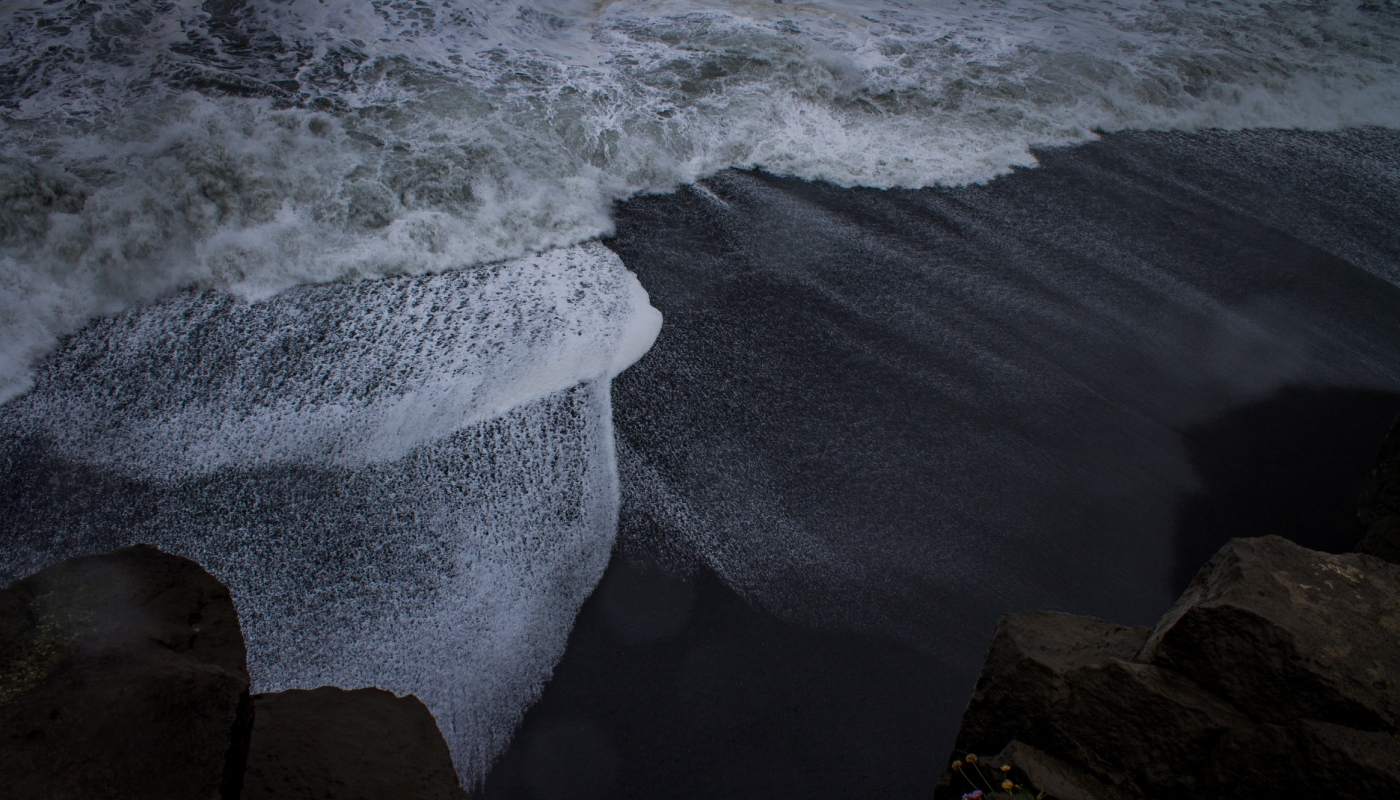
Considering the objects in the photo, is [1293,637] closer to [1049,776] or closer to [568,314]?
[1049,776]

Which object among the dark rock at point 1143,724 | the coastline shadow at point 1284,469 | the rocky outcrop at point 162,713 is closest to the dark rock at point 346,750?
the rocky outcrop at point 162,713

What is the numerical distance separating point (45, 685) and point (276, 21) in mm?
6502

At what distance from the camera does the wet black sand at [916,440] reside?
2.65 m

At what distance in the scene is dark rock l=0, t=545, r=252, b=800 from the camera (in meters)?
1.40

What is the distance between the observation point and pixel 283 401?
3.54 meters

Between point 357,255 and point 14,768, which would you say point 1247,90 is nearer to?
point 357,255

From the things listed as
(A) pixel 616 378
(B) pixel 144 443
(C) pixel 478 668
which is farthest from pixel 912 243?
(B) pixel 144 443

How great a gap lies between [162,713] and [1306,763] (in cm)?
238

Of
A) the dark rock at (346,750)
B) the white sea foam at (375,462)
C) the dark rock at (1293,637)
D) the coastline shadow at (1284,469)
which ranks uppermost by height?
the dark rock at (1293,637)

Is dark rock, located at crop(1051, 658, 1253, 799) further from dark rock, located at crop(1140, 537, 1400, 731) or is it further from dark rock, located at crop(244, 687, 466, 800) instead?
dark rock, located at crop(244, 687, 466, 800)

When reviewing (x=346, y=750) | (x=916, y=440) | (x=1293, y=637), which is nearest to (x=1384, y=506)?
(x=1293, y=637)

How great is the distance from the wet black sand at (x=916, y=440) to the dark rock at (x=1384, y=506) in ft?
0.91

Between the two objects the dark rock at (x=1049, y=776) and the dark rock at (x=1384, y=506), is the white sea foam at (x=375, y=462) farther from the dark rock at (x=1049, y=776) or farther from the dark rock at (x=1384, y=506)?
the dark rock at (x=1384, y=506)

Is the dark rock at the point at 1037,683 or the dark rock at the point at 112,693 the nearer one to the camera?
the dark rock at the point at 112,693
